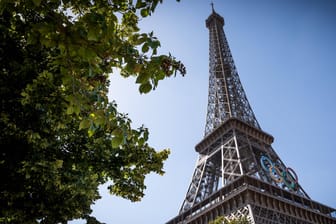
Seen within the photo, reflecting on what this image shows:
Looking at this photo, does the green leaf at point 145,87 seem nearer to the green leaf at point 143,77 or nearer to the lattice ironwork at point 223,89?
the green leaf at point 143,77

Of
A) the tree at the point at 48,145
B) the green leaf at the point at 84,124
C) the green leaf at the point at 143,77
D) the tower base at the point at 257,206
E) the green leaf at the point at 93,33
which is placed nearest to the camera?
the green leaf at the point at 93,33

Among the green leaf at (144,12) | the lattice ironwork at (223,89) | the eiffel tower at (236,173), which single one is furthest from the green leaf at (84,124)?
the lattice ironwork at (223,89)

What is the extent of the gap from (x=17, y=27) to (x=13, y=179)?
3.70 meters

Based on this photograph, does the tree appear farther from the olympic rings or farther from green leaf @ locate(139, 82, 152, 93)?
the olympic rings

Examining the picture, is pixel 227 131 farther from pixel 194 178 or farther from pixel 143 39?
pixel 143 39

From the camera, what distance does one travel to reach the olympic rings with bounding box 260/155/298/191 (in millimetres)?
37406

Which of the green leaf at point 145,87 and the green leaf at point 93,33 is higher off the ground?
the green leaf at point 93,33

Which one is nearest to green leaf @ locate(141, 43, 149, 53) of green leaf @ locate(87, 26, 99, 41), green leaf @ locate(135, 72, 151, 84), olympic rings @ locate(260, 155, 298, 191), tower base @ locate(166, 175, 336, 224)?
green leaf @ locate(135, 72, 151, 84)

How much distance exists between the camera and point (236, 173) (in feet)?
116

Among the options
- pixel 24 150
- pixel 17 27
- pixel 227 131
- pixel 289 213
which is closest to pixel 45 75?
pixel 24 150

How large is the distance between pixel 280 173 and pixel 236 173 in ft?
24.8

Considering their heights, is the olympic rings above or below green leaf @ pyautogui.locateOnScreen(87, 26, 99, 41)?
above

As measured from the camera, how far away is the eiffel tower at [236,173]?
29.9 m

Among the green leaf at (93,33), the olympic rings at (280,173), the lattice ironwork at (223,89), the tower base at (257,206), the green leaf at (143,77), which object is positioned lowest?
Answer: the green leaf at (143,77)
